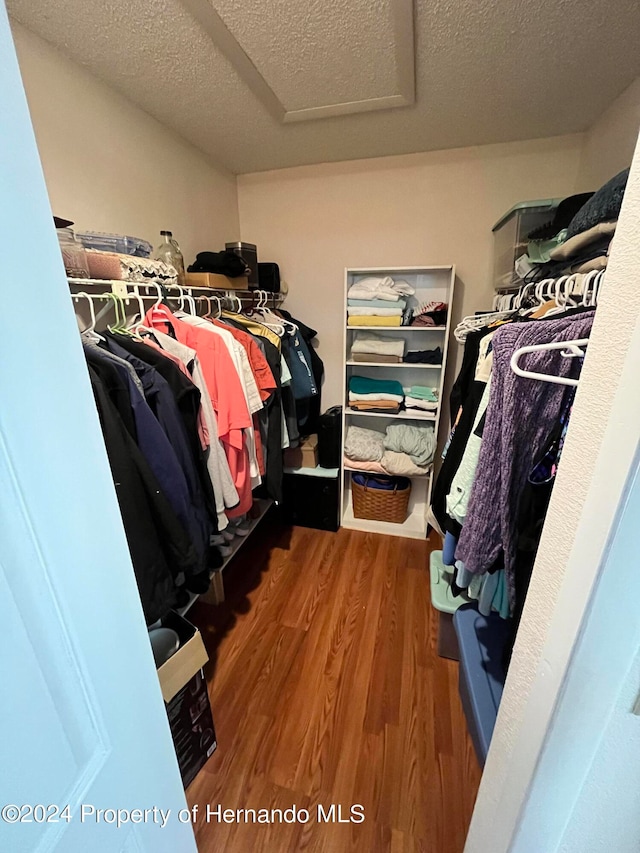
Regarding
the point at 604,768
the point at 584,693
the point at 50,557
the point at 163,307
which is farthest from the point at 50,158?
the point at 604,768

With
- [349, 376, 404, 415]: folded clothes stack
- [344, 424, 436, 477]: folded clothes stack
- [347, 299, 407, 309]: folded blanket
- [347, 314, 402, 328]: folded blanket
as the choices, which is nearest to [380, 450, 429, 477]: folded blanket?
[344, 424, 436, 477]: folded clothes stack

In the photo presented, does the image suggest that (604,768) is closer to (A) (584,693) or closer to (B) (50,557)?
(A) (584,693)

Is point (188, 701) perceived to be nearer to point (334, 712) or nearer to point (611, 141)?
point (334, 712)

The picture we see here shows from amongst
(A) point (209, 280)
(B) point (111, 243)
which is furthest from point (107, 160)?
(A) point (209, 280)

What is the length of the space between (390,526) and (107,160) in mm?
2501

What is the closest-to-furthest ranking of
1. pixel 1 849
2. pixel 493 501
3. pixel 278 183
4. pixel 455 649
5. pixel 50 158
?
pixel 1 849 < pixel 493 501 < pixel 50 158 < pixel 455 649 < pixel 278 183

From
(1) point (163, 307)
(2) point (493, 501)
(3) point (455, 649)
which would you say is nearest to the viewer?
(2) point (493, 501)

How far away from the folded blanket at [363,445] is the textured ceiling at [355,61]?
1.68 meters

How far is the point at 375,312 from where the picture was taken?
6.84 ft

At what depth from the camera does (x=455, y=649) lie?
1587 millimetres

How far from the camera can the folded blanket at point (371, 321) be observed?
80.9 inches

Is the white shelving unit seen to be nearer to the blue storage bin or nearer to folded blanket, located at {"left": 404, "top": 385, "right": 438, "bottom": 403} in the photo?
folded blanket, located at {"left": 404, "top": 385, "right": 438, "bottom": 403}

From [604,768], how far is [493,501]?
0.50 metres

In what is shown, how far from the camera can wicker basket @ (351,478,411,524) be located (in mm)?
2354
